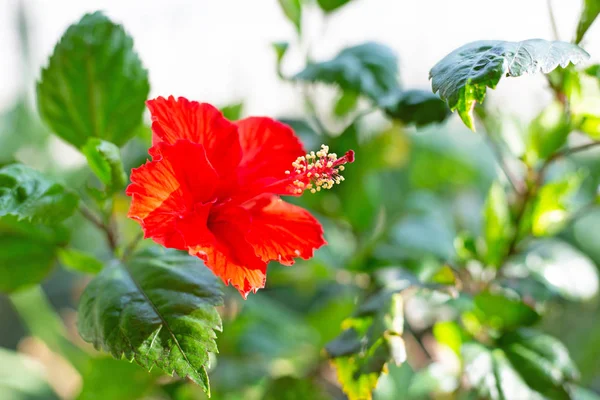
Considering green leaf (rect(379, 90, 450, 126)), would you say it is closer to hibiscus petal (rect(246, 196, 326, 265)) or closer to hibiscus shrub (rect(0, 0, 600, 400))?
hibiscus shrub (rect(0, 0, 600, 400))

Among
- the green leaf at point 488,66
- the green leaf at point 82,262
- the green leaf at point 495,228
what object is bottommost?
the green leaf at point 495,228

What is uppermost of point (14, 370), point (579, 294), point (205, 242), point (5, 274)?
point (205, 242)

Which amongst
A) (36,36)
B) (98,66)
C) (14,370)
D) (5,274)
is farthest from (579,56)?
(36,36)

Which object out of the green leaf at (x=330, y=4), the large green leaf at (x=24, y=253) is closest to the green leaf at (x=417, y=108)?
the green leaf at (x=330, y=4)

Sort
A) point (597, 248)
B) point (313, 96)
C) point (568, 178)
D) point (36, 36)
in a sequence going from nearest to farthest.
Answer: point (568, 178) → point (313, 96) → point (597, 248) → point (36, 36)

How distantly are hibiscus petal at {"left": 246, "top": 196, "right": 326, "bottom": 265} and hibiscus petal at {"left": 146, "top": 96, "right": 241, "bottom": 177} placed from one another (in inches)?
1.7

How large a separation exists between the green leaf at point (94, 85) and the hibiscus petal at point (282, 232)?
7.4 inches

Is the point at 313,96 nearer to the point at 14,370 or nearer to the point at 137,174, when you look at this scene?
the point at 137,174

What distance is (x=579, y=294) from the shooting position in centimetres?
68

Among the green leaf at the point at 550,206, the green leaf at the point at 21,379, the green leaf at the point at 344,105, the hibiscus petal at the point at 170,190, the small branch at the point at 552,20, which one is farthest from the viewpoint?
the green leaf at the point at 21,379

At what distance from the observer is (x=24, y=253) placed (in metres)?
0.59

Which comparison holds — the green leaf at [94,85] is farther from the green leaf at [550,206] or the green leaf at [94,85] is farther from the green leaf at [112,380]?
the green leaf at [550,206]

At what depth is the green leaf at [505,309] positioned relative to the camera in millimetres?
616

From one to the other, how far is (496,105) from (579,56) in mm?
296
